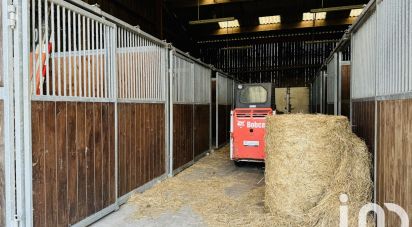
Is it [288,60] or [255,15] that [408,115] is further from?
[288,60]

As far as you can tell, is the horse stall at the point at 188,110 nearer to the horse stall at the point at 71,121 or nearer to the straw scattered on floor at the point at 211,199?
the straw scattered on floor at the point at 211,199

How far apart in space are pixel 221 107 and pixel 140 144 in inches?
203

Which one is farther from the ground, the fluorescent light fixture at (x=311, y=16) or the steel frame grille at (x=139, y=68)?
the fluorescent light fixture at (x=311, y=16)

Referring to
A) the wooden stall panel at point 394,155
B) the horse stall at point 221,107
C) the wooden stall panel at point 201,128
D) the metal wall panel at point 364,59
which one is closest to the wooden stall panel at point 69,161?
the wooden stall panel at point 394,155

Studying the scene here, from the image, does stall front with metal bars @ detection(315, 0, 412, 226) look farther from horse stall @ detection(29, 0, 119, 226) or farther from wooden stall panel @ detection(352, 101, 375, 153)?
horse stall @ detection(29, 0, 119, 226)

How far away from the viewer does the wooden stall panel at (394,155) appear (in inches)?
79.0

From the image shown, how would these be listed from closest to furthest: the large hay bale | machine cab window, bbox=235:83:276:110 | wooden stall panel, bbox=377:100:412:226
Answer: wooden stall panel, bbox=377:100:412:226 → the large hay bale → machine cab window, bbox=235:83:276:110

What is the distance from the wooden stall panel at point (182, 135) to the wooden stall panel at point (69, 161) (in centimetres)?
200

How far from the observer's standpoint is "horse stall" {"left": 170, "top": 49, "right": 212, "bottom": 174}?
211 inches

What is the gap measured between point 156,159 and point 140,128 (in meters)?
0.74

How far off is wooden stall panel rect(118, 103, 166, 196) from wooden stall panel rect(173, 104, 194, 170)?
478mm
